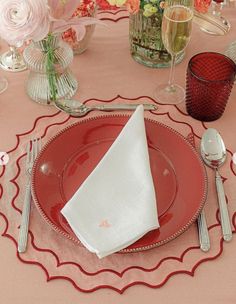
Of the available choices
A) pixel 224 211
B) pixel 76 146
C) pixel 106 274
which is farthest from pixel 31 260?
pixel 224 211

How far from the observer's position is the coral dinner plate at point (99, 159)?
91 centimetres

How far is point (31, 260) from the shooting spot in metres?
0.88

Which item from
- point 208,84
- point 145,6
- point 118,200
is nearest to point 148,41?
point 145,6

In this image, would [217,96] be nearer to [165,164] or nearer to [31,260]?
[165,164]

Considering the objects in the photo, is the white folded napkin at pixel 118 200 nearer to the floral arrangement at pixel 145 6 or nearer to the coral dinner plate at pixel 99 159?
the coral dinner plate at pixel 99 159

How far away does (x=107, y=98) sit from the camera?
3.96 feet

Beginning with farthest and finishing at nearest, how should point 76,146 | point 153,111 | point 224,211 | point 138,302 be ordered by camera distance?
point 153,111 < point 76,146 < point 224,211 < point 138,302

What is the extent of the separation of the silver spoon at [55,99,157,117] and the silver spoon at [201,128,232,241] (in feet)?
0.53

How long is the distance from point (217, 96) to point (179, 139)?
0.15 metres

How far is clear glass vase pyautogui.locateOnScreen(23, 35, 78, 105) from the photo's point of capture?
3.73 feet

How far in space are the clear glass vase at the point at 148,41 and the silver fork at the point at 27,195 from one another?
39 centimetres

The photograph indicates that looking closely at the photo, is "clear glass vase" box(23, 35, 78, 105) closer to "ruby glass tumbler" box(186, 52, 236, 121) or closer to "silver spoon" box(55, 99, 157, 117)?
"silver spoon" box(55, 99, 157, 117)

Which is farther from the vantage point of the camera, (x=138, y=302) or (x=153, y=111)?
(x=153, y=111)

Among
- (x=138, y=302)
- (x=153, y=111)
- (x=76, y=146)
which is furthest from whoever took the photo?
(x=153, y=111)
